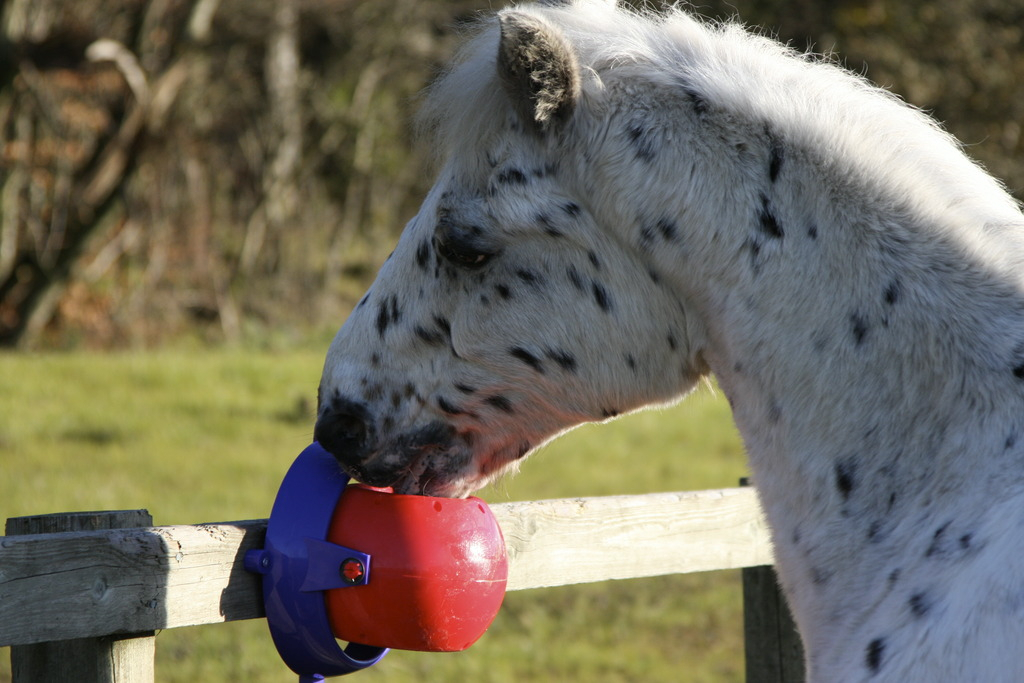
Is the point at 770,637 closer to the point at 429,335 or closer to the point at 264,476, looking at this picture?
the point at 429,335

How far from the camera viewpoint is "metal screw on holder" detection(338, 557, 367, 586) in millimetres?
2113

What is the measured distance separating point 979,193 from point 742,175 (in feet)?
1.52

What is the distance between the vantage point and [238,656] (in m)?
5.26

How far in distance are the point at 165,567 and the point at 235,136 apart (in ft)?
40.1

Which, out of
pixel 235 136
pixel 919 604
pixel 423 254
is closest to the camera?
pixel 919 604

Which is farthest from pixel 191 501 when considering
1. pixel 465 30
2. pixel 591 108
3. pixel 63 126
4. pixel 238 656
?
pixel 63 126

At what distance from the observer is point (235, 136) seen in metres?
13.6

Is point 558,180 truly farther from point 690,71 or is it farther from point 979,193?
point 979,193

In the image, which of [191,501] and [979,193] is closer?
[979,193]

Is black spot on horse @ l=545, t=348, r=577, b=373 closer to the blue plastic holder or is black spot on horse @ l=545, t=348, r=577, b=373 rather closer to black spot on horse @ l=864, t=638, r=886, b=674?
the blue plastic holder

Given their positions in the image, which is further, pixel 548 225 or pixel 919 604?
pixel 548 225

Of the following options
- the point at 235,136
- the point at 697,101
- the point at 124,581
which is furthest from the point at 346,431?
the point at 235,136

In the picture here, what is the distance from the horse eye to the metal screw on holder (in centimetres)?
66

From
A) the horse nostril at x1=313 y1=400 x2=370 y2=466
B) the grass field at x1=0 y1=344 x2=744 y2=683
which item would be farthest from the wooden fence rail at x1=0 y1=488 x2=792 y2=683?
the grass field at x1=0 y1=344 x2=744 y2=683
